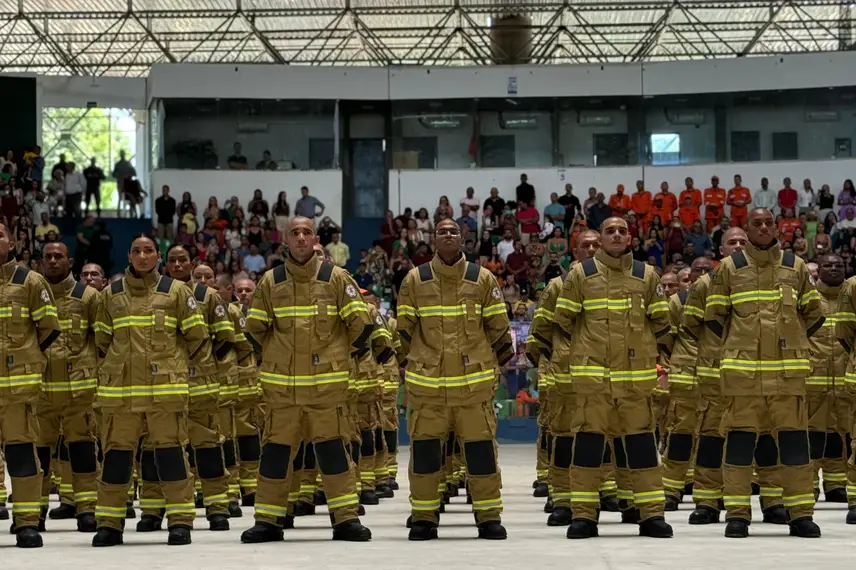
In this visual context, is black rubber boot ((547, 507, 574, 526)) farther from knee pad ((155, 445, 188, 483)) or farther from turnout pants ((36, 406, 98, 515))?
turnout pants ((36, 406, 98, 515))

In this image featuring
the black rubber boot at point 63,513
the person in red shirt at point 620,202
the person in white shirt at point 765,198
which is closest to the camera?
the black rubber boot at point 63,513

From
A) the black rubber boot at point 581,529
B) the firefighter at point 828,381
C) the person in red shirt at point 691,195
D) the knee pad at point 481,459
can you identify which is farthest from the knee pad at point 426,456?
the person in red shirt at point 691,195

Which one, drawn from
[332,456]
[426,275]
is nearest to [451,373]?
[426,275]

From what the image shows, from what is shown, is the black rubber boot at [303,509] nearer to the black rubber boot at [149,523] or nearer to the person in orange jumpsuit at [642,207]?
the black rubber boot at [149,523]

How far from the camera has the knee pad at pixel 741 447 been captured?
11695 millimetres

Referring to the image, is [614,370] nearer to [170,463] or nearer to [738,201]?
[170,463]

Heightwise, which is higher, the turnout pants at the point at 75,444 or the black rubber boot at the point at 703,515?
the turnout pants at the point at 75,444

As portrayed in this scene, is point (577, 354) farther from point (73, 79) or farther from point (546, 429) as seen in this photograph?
point (73, 79)

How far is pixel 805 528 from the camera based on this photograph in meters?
11.4

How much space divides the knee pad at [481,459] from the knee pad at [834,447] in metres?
4.90

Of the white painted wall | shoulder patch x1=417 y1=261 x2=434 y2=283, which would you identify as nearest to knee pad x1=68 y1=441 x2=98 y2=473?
shoulder patch x1=417 y1=261 x2=434 y2=283

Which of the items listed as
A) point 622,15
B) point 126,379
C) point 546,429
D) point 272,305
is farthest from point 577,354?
point 622,15

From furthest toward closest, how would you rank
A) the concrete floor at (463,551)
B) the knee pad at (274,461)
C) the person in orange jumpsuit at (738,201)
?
the person in orange jumpsuit at (738,201) < the knee pad at (274,461) < the concrete floor at (463,551)

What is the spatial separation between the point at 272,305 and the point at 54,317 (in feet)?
5.70
